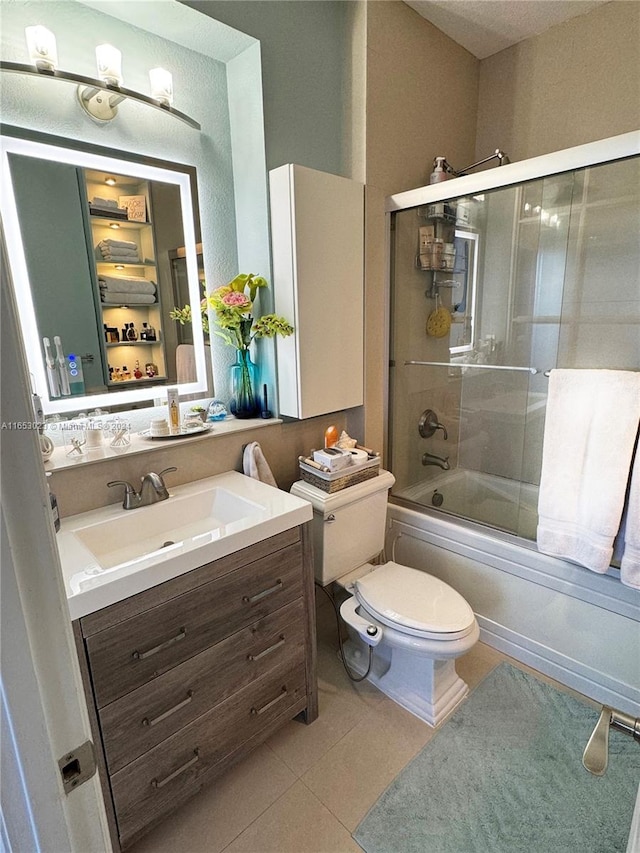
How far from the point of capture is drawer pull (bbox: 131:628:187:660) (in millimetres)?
1175

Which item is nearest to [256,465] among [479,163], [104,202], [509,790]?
[104,202]

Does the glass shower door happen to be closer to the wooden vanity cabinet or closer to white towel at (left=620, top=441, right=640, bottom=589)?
white towel at (left=620, top=441, right=640, bottom=589)

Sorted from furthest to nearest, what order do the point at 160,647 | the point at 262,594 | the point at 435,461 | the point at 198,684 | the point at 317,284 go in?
1. the point at 435,461
2. the point at 317,284
3. the point at 262,594
4. the point at 198,684
5. the point at 160,647

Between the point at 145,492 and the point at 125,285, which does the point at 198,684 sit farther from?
the point at 125,285

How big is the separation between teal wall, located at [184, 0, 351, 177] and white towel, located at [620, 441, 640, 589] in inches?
68.2

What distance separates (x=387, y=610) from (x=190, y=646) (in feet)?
2.44

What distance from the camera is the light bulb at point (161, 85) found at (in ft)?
5.30

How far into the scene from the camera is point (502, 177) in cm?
185

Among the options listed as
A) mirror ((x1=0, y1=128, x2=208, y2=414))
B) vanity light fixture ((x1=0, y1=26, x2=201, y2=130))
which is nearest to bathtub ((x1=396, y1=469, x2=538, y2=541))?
mirror ((x1=0, y1=128, x2=208, y2=414))

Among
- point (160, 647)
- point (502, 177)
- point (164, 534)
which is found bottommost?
point (160, 647)

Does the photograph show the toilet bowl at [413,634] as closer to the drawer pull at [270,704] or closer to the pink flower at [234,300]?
the drawer pull at [270,704]

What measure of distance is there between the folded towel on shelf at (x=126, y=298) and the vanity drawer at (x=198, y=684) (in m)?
1.23

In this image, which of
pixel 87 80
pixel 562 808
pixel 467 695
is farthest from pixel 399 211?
pixel 562 808

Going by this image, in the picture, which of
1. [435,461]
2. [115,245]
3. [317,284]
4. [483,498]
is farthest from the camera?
[435,461]
